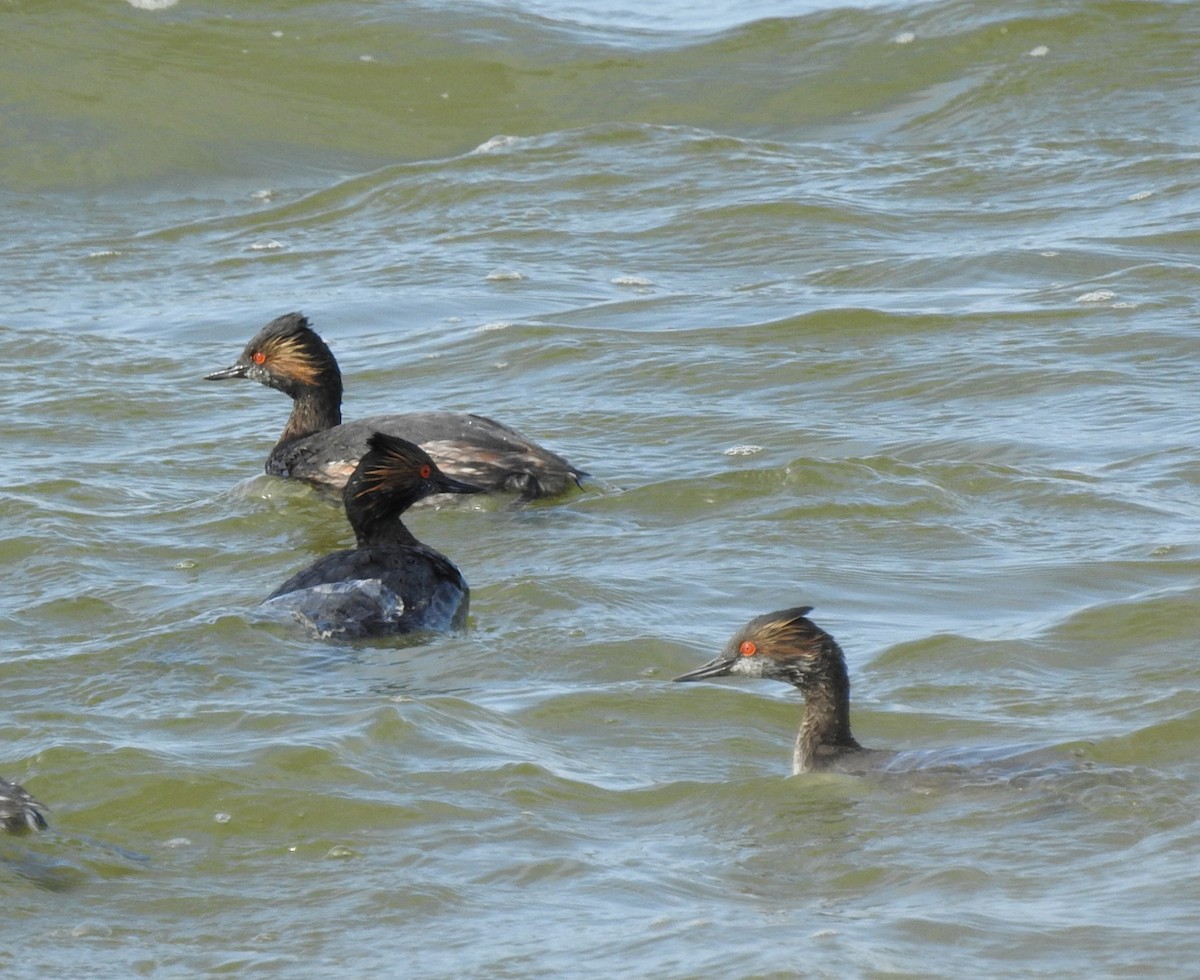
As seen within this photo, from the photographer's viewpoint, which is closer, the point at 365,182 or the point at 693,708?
the point at 693,708

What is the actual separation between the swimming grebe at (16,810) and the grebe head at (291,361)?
199 inches

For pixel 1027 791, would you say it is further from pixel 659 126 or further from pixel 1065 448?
pixel 659 126

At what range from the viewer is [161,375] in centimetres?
1220

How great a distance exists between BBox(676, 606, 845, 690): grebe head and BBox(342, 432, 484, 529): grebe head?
228 cm

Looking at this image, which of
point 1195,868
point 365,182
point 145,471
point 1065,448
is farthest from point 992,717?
point 365,182

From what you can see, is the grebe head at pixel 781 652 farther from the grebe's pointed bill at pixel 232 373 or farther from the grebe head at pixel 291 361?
the grebe's pointed bill at pixel 232 373

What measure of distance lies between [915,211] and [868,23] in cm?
451

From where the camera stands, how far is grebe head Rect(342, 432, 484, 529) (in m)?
9.12

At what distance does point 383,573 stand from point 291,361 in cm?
285

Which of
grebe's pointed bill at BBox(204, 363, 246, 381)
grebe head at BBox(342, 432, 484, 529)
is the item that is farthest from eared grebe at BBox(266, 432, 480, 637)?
grebe's pointed bill at BBox(204, 363, 246, 381)

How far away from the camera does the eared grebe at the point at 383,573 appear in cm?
829

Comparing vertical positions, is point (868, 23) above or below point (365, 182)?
above

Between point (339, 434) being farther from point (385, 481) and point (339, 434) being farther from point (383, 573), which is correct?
point (383, 573)

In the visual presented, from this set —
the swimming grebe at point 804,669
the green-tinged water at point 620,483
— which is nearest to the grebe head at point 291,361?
the green-tinged water at point 620,483
